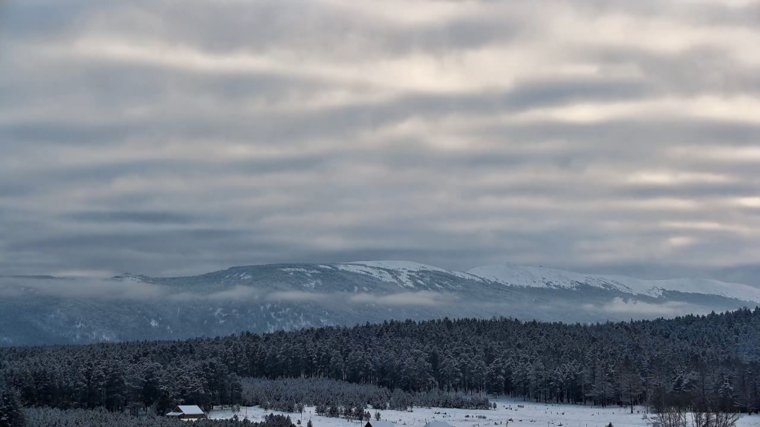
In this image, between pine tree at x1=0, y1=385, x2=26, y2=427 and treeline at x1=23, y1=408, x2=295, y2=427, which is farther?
treeline at x1=23, y1=408, x2=295, y2=427

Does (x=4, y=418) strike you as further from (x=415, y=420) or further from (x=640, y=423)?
(x=640, y=423)

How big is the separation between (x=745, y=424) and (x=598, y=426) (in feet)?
92.0

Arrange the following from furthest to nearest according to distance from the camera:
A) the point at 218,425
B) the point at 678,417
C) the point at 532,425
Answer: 1. the point at 532,425
2. the point at 218,425
3. the point at 678,417

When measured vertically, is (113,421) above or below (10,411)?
below

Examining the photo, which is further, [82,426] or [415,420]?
Result: [415,420]

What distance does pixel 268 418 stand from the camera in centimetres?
19038

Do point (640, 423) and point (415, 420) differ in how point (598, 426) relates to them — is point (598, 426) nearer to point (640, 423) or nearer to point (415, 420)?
point (640, 423)

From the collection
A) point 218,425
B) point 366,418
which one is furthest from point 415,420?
point 218,425

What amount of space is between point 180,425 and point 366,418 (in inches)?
1362

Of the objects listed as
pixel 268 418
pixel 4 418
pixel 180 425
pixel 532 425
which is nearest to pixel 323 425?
pixel 268 418

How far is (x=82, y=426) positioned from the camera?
17212cm

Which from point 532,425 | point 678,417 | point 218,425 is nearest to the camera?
point 678,417

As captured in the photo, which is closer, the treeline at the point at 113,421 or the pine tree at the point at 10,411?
the pine tree at the point at 10,411

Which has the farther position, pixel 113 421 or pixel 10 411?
pixel 113 421
